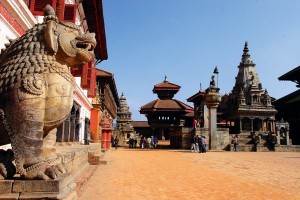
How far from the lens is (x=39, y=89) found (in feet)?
10.00

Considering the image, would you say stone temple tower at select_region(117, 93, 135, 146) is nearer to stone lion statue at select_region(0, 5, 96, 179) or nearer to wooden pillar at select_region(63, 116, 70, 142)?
wooden pillar at select_region(63, 116, 70, 142)

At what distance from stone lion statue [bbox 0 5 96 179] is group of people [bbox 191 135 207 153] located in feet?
57.7

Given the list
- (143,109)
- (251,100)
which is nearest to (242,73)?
(251,100)

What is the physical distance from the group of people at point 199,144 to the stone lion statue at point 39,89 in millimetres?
17598

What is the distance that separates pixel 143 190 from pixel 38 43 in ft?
12.4

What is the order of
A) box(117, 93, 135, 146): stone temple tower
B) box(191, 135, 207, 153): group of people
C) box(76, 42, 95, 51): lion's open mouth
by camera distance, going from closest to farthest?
box(76, 42, 95, 51): lion's open mouth
box(191, 135, 207, 153): group of people
box(117, 93, 135, 146): stone temple tower

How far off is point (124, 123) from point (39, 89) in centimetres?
4179

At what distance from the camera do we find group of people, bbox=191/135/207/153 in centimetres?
2014

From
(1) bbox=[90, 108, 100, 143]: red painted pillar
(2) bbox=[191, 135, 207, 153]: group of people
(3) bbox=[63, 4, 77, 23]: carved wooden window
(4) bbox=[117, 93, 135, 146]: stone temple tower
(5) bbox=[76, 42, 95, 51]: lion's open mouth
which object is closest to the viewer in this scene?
(5) bbox=[76, 42, 95, 51]: lion's open mouth

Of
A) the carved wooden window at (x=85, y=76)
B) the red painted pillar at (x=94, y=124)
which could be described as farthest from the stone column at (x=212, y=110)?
the carved wooden window at (x=85, y=76)

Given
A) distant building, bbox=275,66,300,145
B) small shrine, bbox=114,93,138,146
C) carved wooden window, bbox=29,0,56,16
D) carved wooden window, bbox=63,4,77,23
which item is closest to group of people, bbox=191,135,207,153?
small shrine, bbox=114,93,138,146

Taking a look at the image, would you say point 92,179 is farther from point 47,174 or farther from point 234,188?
point 47,174

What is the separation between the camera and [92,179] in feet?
22.9

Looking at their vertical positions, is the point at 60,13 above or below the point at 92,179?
above
